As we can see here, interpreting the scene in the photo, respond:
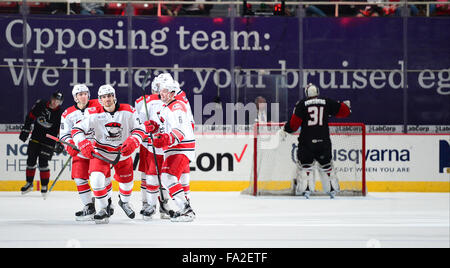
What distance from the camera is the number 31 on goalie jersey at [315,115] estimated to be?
11539 millimetres

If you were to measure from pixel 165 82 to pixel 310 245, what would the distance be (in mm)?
2327

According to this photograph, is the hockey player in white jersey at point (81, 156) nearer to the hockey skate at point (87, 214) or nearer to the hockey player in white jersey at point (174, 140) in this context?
the hockey skate at point (87, 214)

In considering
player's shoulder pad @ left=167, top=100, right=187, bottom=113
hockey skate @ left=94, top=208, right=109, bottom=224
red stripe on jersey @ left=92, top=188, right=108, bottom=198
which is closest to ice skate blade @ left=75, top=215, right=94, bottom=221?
hockey skate @ left=94, top=208, right=109, bottom=224

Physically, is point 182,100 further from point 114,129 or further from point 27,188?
point 27,188

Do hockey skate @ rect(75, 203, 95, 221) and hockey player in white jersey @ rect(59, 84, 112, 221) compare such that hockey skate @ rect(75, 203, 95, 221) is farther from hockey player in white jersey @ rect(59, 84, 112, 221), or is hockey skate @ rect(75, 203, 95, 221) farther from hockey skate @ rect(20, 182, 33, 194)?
hockey skate @ rect(20, 182, 33, 194)

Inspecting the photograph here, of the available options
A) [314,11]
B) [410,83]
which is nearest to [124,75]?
[314,11]

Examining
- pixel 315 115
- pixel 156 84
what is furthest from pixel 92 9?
pixel 156 84

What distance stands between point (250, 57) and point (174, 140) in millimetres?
5765

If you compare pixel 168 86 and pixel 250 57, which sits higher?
pixel 250 57

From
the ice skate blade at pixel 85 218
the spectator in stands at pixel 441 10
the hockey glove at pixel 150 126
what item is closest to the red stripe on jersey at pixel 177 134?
the hockey glove at pixel 150 126

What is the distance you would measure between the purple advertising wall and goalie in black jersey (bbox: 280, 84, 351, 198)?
6.34 feet

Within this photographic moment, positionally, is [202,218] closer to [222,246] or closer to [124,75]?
[222,246]

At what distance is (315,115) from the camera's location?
11.5 m

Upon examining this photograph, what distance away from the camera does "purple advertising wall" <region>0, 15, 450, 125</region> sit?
13.6 metres
